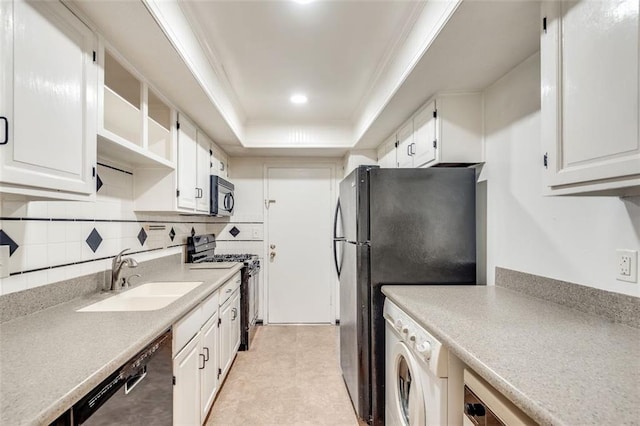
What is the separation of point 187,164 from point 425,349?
6.80 ft

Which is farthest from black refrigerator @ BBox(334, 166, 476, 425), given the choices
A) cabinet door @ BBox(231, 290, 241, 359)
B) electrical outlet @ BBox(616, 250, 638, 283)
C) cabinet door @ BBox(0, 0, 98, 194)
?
cabinet door @ BBox(0, 0, 98, 194)

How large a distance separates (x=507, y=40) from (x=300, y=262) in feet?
9.88

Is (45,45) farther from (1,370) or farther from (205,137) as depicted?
(205,137)

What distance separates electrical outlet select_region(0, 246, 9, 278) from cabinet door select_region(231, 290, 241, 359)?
1550 mm

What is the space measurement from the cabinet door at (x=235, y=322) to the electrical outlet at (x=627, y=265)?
94.9 inches

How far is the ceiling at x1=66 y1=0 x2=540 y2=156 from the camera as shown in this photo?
130cm

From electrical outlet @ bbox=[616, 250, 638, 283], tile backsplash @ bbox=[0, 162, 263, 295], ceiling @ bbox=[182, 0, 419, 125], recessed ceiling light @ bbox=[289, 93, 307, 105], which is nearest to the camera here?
electrical outlet @ bbox=[616, 250, 638, 283]

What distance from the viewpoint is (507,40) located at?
1414mm

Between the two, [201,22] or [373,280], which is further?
[373,280]

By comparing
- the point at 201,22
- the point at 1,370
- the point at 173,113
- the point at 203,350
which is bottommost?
the point at 203,350

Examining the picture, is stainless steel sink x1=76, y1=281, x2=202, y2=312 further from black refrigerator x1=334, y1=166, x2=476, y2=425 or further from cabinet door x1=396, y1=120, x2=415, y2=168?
cabinet door x1=396, y1=120, x2=415, y2=168

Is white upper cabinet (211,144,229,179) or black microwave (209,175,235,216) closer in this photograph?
black microwave (209,175,235,216)

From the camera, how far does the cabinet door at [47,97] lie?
36.4 inches

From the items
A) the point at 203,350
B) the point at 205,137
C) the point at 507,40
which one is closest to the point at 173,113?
the point at 205,137
